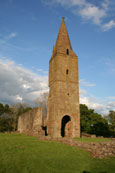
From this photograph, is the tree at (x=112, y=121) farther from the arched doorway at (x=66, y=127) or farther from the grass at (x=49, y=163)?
the grass at (x=49, y=163)

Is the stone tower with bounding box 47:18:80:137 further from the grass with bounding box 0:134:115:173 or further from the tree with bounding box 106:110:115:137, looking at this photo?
the grass with bounding box 0:134:115:173

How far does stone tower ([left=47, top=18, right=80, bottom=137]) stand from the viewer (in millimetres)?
22594

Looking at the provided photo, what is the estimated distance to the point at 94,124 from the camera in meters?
31.8

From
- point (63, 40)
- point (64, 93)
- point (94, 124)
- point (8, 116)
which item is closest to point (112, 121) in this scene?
point (94, 124)

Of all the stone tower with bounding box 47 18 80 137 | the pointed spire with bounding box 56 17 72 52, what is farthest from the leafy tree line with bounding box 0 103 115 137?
the pointed spire with bounding box 56 17 72 52

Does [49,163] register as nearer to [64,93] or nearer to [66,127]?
[64,93]

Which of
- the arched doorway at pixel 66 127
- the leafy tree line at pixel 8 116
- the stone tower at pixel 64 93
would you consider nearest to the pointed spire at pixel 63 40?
the stone tower at pixel 64 93

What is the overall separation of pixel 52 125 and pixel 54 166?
50.2ft

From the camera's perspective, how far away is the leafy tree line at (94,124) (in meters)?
31.3

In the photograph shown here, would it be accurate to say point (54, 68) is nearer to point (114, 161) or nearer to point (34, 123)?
point (34, 123)

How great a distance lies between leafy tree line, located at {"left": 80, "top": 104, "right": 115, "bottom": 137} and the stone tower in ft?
25.8

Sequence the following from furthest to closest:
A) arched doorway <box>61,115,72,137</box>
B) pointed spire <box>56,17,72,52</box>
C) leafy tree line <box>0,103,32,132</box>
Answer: leafy tree line <box>0,103,32,132</box>, pointed spire <box>56,17,72,52</box>, arched doorway <box>61,115,72,137</box>

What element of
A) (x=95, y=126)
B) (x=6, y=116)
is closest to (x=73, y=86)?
(x=95, y=126)

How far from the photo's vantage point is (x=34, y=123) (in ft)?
68.2
